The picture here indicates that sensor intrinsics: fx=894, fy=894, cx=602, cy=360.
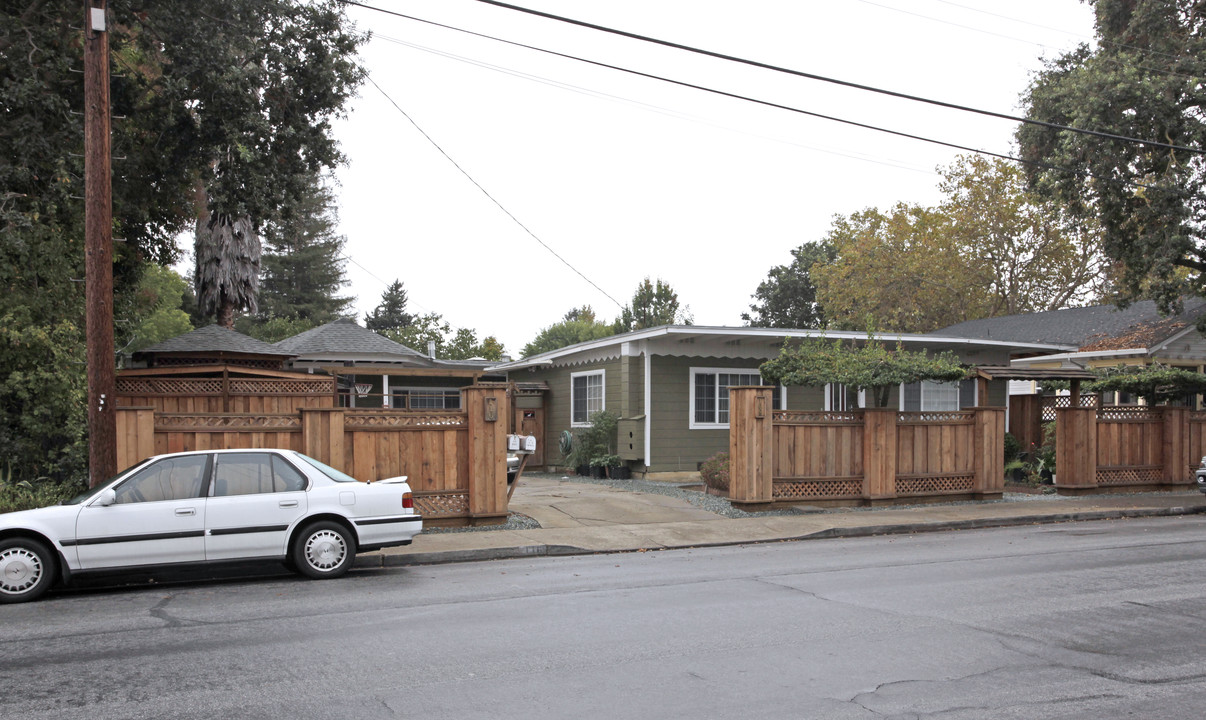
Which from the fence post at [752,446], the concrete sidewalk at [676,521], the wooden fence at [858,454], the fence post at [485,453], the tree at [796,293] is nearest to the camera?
the concrete sidewalk at [676,521]

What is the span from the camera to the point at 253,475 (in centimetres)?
968

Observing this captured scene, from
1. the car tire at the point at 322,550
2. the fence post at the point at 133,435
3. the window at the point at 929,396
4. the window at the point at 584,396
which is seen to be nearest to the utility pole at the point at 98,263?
the fence post at the point at 133,435

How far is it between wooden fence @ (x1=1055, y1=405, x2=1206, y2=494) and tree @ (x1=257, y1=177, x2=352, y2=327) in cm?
4601

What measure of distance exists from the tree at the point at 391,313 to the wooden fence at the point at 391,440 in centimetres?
6070

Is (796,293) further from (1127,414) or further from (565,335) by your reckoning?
(1127,414)

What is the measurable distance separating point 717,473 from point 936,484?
4.12 meters

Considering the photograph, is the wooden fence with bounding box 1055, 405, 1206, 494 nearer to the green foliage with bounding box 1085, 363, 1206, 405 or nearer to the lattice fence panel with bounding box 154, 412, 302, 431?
the green foliage with bounding box 1085, 363, 1206, 405

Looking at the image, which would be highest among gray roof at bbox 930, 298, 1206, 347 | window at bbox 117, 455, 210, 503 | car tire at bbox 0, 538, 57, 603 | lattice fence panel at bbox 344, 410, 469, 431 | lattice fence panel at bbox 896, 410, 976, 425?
gray roof at bbox 930, 298, 1206, 347

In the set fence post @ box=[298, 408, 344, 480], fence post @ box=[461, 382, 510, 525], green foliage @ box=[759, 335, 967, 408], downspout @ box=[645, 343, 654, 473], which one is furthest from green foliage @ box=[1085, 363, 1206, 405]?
fence post @ box=[298, 408, 344, 480]

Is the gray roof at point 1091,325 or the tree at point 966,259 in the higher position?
the tree at point 966,259

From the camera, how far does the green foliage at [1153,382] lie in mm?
18391

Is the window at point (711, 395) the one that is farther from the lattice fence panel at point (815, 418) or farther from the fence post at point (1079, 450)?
the fence post at point (1079, 450)

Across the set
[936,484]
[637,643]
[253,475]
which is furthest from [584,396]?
[637,643]

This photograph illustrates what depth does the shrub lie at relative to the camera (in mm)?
17734
